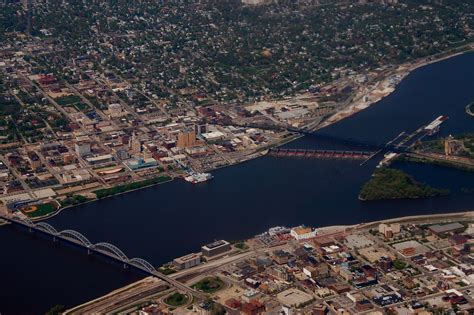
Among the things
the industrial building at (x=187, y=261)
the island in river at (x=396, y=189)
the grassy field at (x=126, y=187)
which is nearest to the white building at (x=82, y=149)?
the grassy field at (x=126, y=187)

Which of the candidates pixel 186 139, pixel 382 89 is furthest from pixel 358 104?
pixel 186 139

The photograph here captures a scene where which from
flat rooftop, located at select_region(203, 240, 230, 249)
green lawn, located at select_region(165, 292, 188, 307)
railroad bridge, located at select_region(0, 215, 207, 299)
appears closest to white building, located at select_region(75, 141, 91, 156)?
railroad bridge, located at select_region(0, 215, 207, 299)

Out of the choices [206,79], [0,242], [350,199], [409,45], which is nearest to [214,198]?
[350,199]

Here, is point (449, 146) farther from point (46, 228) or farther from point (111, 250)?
point (46, 228)

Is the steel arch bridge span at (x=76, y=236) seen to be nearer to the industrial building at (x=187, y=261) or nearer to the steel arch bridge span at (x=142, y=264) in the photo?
the steel arch bridge span at (x=142, y=264)

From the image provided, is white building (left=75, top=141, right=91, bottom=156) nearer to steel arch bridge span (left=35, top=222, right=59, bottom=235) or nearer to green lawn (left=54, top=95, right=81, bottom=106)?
green lawn (left=54, top=95, right=81, bottom=106)
